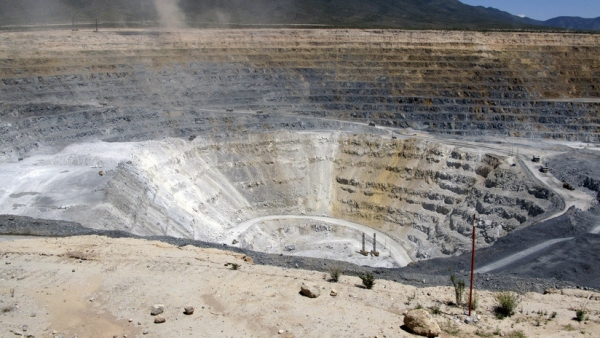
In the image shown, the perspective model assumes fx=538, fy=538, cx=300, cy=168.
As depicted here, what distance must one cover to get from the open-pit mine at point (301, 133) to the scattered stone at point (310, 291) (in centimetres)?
1446

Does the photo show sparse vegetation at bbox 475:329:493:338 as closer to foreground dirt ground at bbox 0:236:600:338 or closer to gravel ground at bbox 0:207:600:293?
foreground dirt ground at bbox 0:236:600:338

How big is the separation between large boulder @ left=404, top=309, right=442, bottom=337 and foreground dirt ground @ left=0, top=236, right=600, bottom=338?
275 mm

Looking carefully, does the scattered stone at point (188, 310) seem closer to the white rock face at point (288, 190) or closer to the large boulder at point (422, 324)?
the large boulder at point (422, 324)

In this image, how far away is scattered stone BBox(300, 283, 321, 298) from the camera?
48.8 feet

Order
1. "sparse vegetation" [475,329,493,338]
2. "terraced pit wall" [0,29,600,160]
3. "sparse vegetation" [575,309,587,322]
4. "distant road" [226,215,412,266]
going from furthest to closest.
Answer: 1. "terraced pit wall" [0,29,600,160]
2. "distant road" [226,215,412,266]
3. "sparse vegetation" [575,309,587,322]
4. "sparse vegetation" [475,329,493,338]

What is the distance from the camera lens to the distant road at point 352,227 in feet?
111

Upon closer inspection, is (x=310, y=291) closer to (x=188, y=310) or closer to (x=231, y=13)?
(x=188, y=310)

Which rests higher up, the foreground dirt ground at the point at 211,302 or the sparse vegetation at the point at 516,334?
the foreground dirt ground at the point at 211,302

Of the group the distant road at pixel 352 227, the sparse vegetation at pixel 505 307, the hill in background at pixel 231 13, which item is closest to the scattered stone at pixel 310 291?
the sparse vegetation at pixel 505 307

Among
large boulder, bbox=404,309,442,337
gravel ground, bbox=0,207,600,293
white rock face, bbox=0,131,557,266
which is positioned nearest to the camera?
large boulder, bbox=404,309,442,337

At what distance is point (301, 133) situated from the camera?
44156mm

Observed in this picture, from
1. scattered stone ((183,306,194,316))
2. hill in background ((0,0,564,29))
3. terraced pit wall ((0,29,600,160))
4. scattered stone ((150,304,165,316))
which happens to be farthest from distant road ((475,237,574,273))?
hill in background ((0,0,564,29))

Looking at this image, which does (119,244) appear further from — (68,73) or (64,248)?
(68,73)

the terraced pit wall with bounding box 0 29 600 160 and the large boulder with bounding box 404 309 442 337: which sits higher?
the terraced pit wall with bounding box 0 29 600 160
